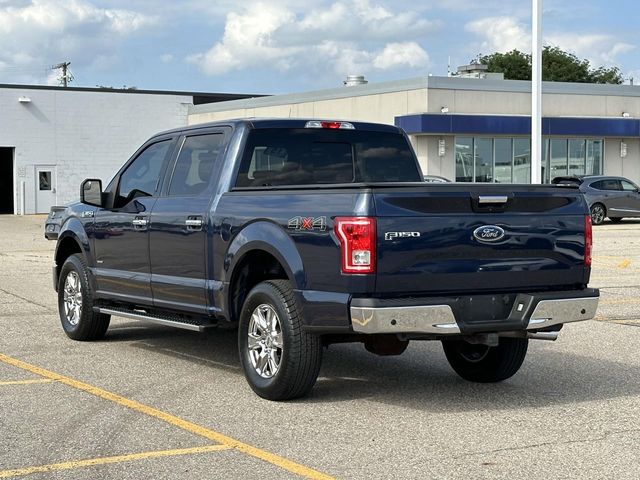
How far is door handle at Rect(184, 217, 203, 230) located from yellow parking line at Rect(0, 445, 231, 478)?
8.37ft

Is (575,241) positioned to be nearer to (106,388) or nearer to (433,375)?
(433,375)

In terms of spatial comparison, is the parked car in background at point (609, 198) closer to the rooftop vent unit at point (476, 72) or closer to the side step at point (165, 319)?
the rooftop vent unit at point (476, 72)

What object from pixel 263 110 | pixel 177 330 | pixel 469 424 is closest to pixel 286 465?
pixel 469 424

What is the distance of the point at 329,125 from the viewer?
9.03 meters

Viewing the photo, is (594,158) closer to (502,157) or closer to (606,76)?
(502,157)

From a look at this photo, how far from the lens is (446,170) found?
128 feet

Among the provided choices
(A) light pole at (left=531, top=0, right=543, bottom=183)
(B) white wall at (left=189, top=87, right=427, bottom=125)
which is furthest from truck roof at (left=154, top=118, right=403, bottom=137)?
(B) white wall at (left=189, top=87, right=427, bottom=125)

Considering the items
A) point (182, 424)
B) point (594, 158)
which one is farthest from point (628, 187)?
point (182, 424)

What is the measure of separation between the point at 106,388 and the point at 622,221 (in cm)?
3165

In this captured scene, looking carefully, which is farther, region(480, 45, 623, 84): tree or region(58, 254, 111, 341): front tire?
region(480, 45, 623, 84): tree

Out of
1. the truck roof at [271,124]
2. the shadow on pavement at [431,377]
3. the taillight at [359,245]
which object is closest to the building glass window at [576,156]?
the shadow on pavement at [431,377]

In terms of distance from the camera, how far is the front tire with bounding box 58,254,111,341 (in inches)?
403

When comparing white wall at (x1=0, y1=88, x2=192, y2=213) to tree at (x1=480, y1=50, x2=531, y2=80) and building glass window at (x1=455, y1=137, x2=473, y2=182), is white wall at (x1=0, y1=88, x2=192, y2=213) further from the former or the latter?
tree at (x1=480, y1=50, x2=531, y2=80)

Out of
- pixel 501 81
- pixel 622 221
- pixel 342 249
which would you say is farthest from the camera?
pixel 501 81
